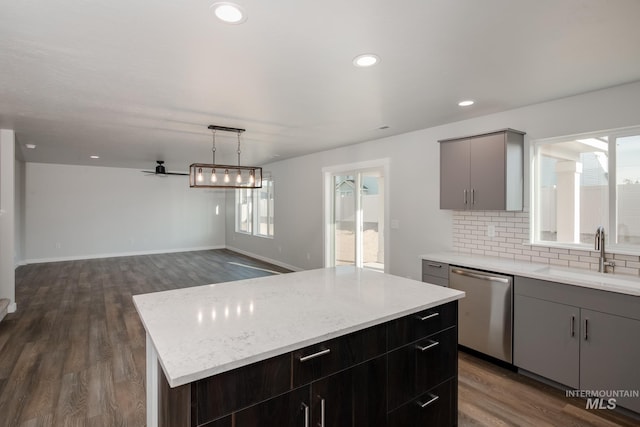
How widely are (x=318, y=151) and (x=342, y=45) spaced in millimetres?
4160

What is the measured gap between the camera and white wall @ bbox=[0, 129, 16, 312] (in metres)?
4.25

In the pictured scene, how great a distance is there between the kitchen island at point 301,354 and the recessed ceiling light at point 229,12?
1.57m

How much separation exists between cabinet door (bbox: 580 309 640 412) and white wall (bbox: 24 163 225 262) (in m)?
9.81

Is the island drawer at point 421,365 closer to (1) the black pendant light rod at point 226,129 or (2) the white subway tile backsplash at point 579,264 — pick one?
(2) the white subway tile backsplash at point 579,264

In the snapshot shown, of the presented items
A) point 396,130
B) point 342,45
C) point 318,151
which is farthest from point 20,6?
point 318,151

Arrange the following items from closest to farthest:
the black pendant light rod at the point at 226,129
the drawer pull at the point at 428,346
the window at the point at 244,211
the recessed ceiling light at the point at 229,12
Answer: the recessed ceiling light at the point at 229,12 < the drawer pull at the point at 428,346 < the black pendant light rod at the point at 226,129 < the window at the point at 244,211

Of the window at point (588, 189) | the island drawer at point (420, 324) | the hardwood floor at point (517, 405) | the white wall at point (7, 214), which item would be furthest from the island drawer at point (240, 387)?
the white wall at point (7, 214)

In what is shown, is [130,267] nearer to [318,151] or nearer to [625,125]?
[318,151]

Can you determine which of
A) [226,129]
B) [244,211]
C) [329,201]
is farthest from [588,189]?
[244,211]

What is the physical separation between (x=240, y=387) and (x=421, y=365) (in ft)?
3.57

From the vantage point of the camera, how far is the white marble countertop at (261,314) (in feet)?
3.90

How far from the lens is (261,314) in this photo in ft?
5.35

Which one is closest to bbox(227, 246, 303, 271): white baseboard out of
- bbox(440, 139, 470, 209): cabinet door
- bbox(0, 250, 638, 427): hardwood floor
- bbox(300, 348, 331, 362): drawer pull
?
bbox(0, 250, 638, 427): hardwood floor

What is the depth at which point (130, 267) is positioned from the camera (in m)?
7.46
